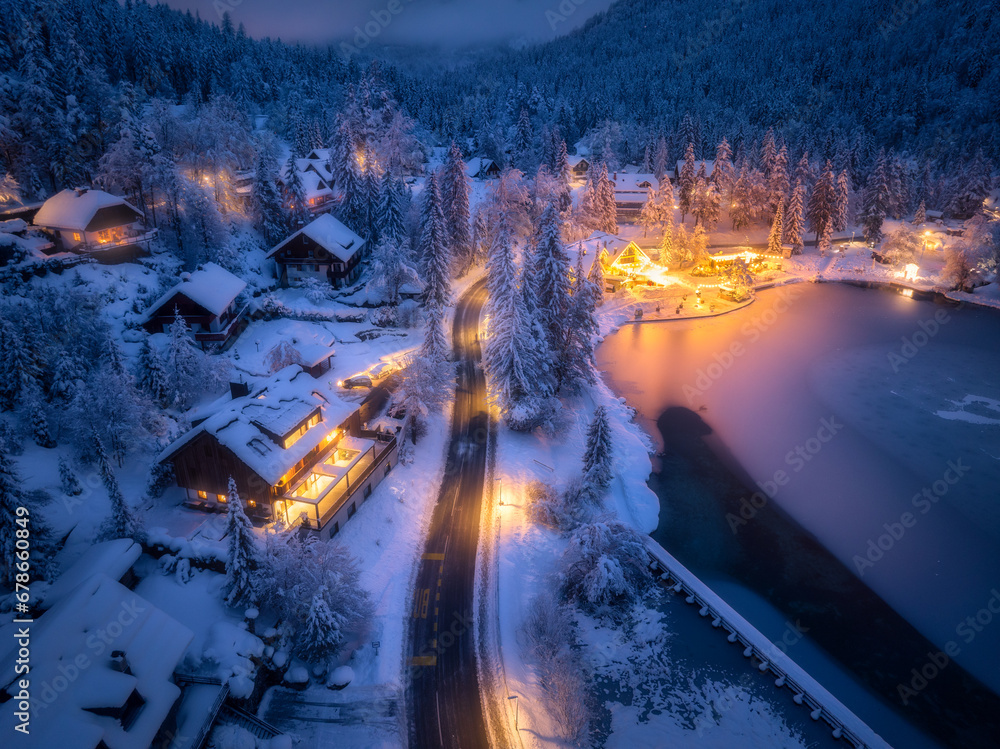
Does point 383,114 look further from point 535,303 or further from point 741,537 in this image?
point 741,537

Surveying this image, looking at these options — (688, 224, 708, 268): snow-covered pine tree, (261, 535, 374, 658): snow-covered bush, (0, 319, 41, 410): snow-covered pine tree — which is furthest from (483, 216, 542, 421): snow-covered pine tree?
(688, 224, 708, 268): snow-covered pine tree

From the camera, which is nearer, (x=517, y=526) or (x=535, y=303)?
(x=517, y=526)

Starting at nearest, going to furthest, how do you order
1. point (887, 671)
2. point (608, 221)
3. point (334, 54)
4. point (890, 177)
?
point (887, 671) → point (608, 221) → point (890, 177) → point (334, 54)

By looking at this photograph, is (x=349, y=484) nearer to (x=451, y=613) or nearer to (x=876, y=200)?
(x=451, y=613)

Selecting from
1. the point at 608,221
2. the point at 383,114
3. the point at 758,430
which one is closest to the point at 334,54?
the point at 383,114

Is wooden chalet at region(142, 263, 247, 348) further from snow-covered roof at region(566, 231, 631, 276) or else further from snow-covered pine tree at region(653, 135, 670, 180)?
snow-covered pine tree at region(653, 135, 670, 180)

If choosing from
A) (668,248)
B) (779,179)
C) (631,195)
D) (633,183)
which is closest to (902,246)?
(779,179)

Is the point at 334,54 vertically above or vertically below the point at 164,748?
above
